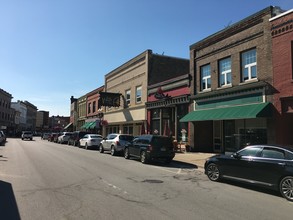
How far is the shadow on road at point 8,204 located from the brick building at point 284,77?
45.4 ft

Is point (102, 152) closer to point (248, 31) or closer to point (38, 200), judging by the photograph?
point (248, 31)

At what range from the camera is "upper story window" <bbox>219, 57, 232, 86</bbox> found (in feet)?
75.1

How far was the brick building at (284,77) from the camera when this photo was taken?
17.8m

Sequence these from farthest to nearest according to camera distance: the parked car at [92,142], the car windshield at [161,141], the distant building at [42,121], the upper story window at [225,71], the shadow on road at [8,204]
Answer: the distant building at [42,121] → the parked car at [92,142] → the upper story window at [225,71] → the car windshield at [161,141] → the shadow on road at [8,204]

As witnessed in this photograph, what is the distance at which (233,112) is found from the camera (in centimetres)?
2069

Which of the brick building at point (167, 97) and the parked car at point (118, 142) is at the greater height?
the brick building at point (167, 97)

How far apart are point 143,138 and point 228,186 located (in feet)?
29.4

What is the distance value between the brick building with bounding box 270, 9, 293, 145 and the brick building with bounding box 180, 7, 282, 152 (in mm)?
444

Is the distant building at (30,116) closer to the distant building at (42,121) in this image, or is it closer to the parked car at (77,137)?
the distant building at (42,121)

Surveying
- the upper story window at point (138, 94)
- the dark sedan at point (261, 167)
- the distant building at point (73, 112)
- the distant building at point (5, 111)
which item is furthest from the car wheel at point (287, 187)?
the distant building at point (5, 111)

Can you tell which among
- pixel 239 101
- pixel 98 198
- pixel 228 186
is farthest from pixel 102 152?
pixel 98 198

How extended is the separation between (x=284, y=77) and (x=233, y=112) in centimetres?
381

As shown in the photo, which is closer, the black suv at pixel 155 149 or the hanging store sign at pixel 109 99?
the black suv at pixel 155 149

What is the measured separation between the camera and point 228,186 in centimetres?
1187
